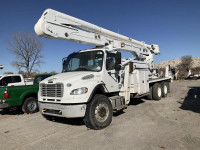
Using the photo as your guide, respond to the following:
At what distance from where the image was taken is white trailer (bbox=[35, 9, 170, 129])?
4723 millimetres

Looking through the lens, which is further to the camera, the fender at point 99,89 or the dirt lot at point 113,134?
the fender at point 99,89

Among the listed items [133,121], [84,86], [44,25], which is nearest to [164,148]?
[133,121]

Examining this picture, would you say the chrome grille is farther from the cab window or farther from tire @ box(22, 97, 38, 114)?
tire @ box(22, 97, 38, 114)

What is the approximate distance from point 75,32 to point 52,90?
2.45 metres

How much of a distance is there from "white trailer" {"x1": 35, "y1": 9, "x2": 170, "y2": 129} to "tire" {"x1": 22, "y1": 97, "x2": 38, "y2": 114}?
208 centimetres

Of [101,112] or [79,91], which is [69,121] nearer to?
[101,112]

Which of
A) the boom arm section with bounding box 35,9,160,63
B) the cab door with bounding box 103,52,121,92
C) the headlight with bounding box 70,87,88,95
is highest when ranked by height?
the boom arm section with bounding box 35,9,160,63

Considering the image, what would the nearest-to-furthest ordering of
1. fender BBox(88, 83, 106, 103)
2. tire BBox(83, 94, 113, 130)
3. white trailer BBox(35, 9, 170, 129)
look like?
white trailer BBox(35, 9, 170, 129)
tire BBox(83, 94, 113, 130)
fender BBox(88, 83, 106, 103)

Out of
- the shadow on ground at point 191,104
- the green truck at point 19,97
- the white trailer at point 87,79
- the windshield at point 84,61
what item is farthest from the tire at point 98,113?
the shadow on ground at point 191,104

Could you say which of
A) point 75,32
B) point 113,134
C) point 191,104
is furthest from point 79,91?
point 191,104

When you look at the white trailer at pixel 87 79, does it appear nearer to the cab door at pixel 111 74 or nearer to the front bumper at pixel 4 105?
the cab door at pixel 111 74

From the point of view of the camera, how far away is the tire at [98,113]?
15.9 ft

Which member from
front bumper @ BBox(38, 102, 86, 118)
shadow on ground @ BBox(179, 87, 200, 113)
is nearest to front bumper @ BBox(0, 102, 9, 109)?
front bumper @ BBox(38, 102, 86, 118)

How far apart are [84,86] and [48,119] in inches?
103
